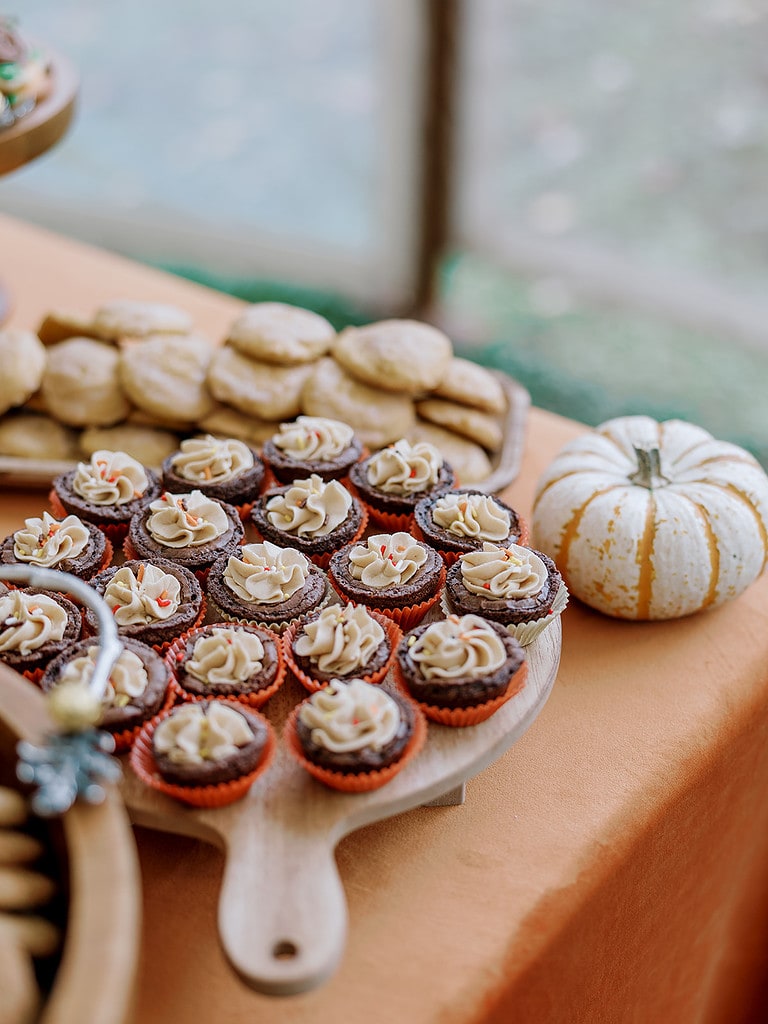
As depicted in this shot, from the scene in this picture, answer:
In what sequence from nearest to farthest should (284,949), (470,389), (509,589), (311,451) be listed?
(284,949) → (509,589) → (311,451) → (470,389)

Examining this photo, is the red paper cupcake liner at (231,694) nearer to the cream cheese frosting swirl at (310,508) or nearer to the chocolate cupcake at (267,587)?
the chocolate cupcake at (267,587)

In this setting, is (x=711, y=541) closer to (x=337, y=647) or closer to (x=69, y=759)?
(x=337, y=647)

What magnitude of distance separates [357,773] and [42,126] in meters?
2.26

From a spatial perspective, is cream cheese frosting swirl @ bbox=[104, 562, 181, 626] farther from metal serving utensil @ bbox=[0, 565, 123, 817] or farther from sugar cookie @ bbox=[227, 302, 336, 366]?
sugar cookie @ bbox=[227, 302, 336, 366]

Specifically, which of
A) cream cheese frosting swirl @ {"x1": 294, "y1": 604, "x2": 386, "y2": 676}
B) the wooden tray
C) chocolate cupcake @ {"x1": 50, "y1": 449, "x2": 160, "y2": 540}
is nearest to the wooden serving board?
cream cheese frosting swirl @ {"x1": 294, "y1": 604, "x2": 386, "y2": 676}

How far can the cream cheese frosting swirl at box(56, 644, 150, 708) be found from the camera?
5.38 ft

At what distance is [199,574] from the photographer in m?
2.05

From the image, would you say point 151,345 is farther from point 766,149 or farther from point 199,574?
point 766,149

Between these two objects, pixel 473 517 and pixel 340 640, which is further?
pixel 473 517

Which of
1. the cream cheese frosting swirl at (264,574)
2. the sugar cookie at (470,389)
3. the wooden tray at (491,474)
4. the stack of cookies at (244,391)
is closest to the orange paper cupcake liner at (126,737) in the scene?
the cream cheese frosting swirl at (264,574)

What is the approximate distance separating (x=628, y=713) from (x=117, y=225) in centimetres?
546

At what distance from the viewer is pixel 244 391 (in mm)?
2594

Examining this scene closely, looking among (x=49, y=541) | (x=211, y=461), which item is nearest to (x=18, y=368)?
(x=211, y=461)

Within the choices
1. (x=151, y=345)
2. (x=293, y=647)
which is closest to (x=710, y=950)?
(x=293, y=647)
